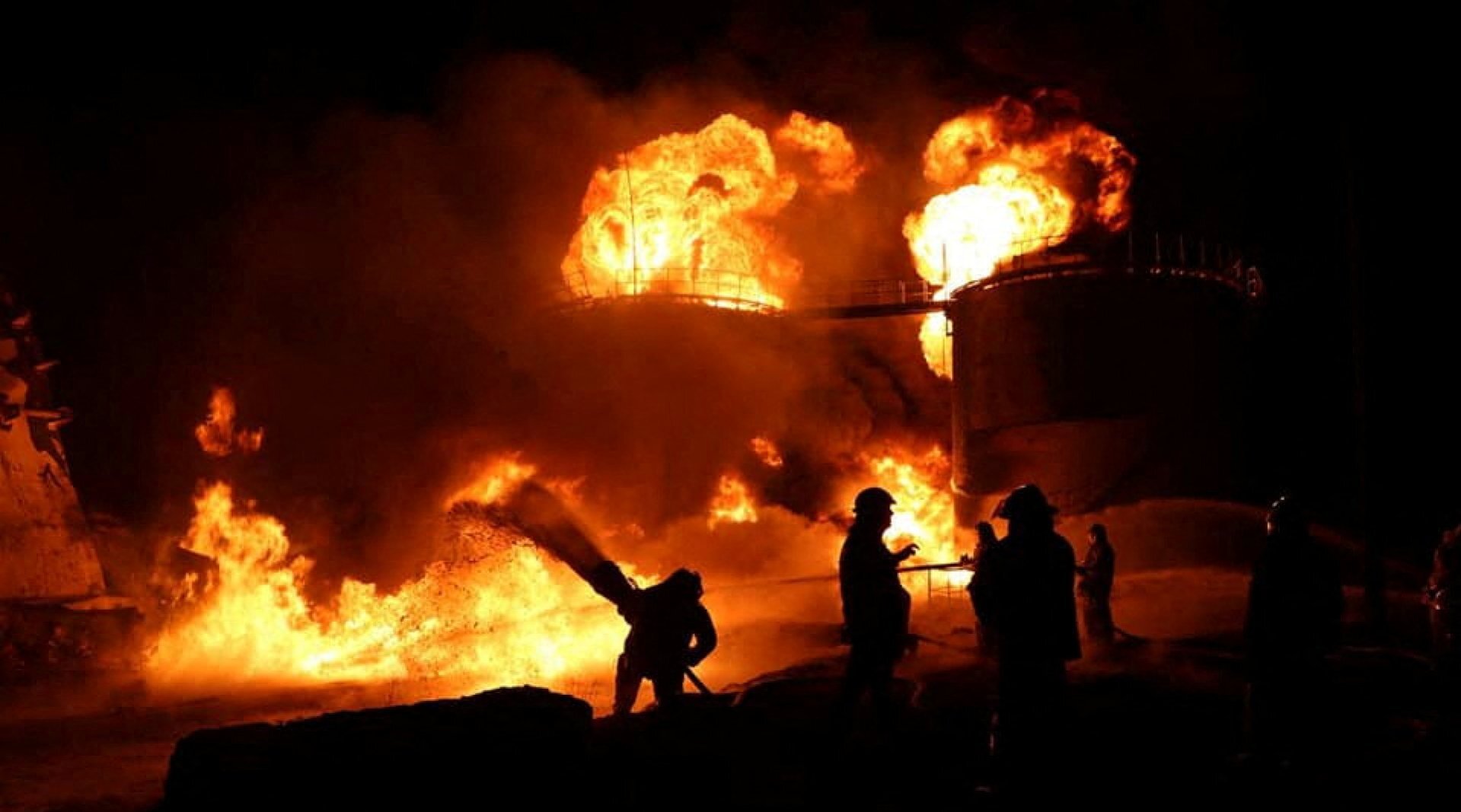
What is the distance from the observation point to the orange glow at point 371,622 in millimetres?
18094

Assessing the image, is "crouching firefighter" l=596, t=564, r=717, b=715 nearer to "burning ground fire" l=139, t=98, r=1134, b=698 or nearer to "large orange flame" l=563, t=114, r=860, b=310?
"burning ground fire" l=139, t=98, r=1134, b=698

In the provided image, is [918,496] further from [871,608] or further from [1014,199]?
[871,608]

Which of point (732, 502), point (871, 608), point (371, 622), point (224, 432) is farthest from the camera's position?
point (732, 502)

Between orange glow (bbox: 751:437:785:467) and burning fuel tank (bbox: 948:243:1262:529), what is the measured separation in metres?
8.34

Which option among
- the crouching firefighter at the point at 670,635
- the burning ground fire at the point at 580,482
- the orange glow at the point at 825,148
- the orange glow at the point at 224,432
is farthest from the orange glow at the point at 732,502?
the crouching firefighter at the point at 670,635

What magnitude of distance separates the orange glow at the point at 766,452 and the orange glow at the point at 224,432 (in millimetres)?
12820

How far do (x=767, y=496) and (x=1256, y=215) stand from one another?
16.4 metres

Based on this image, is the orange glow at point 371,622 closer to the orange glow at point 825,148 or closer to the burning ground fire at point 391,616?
the burning ground fire at point 391,616

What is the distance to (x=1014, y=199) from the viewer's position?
1184 inches

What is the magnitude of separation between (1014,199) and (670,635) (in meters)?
23.0

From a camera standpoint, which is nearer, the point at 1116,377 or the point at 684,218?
the point at 1116,377

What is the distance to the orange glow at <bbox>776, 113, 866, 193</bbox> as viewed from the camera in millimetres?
36094

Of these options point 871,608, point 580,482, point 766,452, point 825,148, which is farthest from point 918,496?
point 871,608

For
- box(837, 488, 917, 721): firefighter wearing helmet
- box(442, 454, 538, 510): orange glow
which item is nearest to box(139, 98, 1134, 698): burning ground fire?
box(442, 454, 538, 510): orange glow
